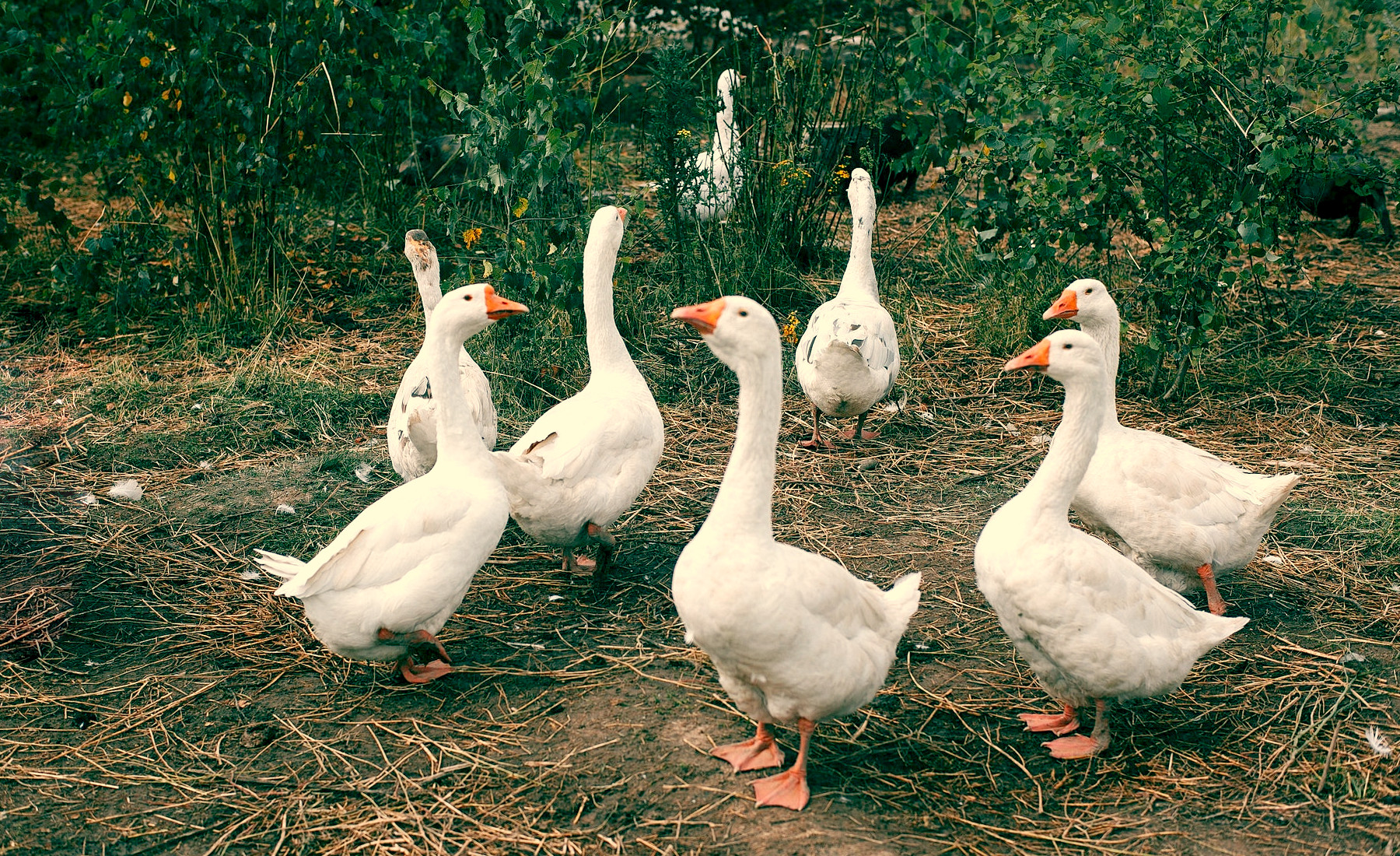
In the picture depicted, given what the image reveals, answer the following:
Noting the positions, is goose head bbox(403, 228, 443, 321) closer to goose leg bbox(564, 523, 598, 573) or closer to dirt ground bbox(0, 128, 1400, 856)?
dirt ground bbox(0, 128, 1400, 856)

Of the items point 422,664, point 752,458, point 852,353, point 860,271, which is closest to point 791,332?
point 860,271

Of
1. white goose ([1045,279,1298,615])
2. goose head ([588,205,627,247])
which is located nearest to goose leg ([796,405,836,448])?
goose head ([588,205,627,247])

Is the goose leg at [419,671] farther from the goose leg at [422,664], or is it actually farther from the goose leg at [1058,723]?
the goose leg at [1058,723]

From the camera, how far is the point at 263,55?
22.0ft

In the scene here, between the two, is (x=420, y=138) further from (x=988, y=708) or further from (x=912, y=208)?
(x=988, y=708)

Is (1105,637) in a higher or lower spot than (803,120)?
lower

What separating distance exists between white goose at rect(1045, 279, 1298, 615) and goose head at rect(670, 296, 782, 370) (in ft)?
5.76

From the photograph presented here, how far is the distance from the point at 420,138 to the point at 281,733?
645cm

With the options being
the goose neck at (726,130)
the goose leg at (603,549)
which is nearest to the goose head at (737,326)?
the goose leg at (603,549)

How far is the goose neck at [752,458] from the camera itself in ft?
10.4

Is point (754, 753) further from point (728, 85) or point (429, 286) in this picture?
point (728, 85)

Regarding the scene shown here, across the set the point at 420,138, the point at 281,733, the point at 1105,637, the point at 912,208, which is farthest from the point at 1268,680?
the point at 420,138

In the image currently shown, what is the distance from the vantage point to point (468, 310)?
4.06 m

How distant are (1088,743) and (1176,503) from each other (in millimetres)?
1144
